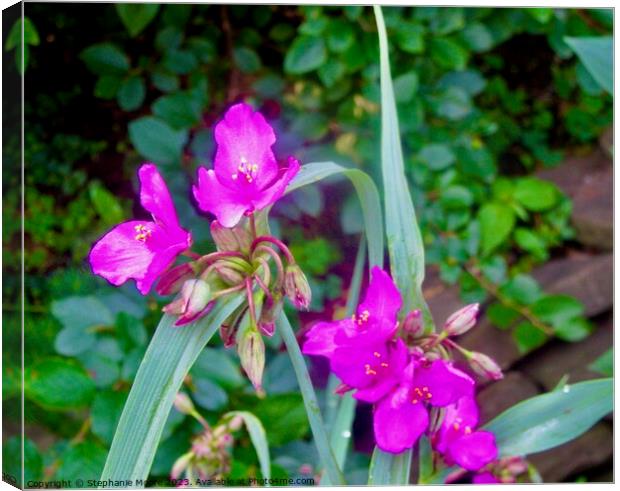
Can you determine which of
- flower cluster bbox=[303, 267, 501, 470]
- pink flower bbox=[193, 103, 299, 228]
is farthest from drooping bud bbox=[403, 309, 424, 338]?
pink flower bbox=[193, 103, 299, 228]

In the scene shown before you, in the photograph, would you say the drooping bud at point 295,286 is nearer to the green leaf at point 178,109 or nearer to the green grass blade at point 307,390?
the green grass blade at point 307,390

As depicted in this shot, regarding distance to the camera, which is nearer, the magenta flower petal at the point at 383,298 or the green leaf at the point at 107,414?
the magenta flower petal at the point at 383,298

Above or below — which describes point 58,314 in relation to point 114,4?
below

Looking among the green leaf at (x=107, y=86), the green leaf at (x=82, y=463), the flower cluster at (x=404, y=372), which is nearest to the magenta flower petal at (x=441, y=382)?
the flower cluster at (x=404, y=372)

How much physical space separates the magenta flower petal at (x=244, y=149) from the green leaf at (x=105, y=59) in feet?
1.02

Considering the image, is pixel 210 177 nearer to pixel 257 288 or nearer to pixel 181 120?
pixel 257 288

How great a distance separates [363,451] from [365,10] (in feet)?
1.30

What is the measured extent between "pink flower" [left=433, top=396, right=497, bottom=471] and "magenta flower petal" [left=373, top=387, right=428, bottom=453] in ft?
0.07

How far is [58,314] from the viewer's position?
863 millimetres


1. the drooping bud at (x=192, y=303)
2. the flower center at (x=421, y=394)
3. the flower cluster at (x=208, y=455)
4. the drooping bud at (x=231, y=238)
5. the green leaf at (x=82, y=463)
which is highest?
the drooping bud at (x=231, y=238)

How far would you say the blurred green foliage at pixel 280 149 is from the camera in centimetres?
86

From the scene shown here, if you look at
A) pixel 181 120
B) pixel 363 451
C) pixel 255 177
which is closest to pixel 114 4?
pixel 181 120

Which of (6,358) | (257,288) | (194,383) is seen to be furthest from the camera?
(194,383)

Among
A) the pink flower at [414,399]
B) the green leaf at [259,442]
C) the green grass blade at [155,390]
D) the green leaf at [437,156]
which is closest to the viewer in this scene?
the green grass blade at [155,390]
